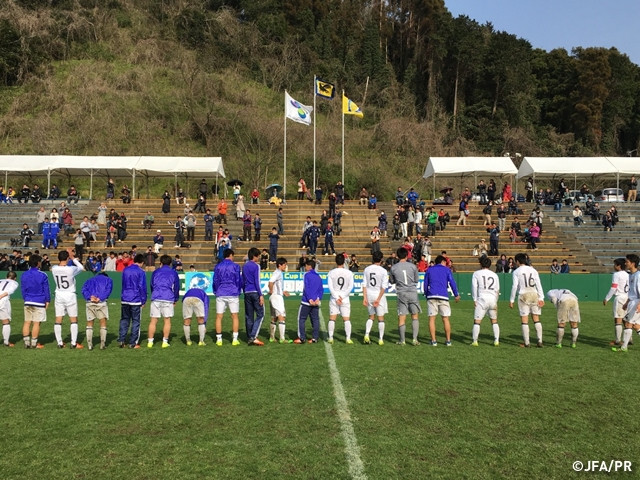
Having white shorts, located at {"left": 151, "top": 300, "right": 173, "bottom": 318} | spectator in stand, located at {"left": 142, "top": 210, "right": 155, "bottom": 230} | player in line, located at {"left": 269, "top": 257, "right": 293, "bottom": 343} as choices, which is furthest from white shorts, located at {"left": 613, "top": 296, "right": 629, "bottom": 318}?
spectator in stand, located at {"left": 142, "top": 210, "right": 155, "bottom": 230}

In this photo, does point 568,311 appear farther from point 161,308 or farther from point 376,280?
point 161,308

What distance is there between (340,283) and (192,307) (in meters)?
3.05

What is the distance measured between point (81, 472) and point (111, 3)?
7223 centimetres

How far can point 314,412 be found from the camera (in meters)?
6.77

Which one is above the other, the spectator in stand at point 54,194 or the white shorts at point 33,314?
the spectator in stand at point 54,194

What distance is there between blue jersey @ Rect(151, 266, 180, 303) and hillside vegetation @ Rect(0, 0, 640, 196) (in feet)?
119

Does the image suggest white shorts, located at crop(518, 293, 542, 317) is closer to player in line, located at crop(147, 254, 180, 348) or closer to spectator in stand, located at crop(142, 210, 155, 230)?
player in line, located at crop(147, 254, 180, 348)

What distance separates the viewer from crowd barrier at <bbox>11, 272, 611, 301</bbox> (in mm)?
22188

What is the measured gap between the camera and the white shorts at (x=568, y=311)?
449 inches

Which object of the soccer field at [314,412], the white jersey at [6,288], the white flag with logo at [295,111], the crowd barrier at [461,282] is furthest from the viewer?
the white flag with logo at [295,111]

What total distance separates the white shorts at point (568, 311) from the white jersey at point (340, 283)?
Result: 4.35 m

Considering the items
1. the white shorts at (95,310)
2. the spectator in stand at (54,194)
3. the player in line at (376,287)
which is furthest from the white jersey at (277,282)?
the spectator in stand at (54,194)

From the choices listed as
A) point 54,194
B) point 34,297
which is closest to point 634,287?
point 34,297

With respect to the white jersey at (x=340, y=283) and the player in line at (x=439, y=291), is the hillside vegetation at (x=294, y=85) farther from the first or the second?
the player in line at (x=439, y=291)
